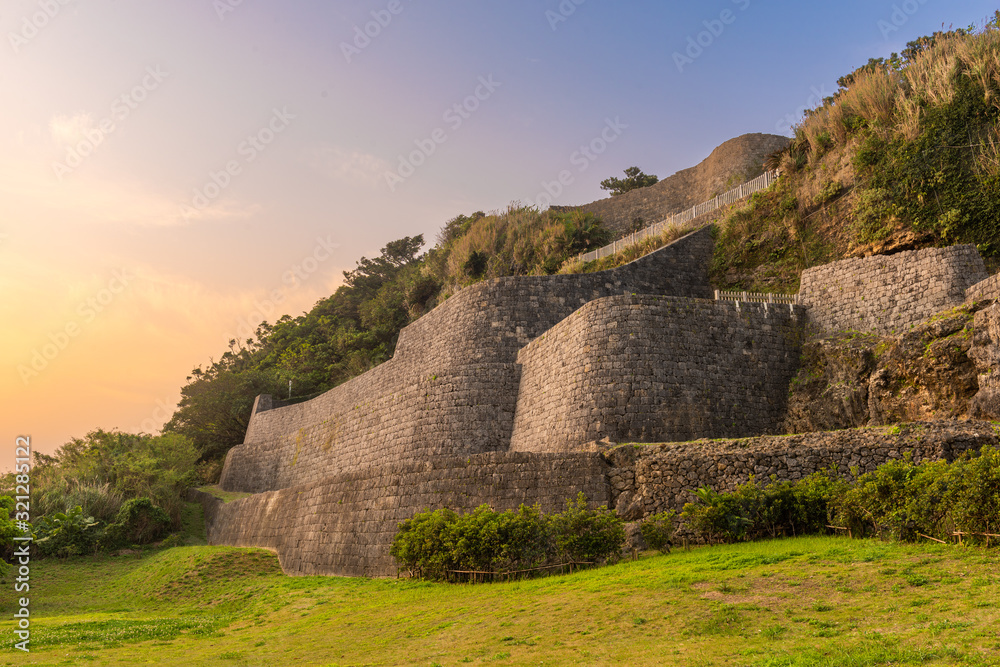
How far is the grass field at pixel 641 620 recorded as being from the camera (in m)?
5.91

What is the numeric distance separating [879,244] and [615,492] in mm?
10513

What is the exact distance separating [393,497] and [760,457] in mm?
7458

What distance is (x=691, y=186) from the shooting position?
119 feet

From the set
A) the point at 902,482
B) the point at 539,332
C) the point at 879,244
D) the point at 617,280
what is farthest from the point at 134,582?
the point at 879,244

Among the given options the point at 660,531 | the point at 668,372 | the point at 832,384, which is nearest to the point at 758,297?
the point at 832,384

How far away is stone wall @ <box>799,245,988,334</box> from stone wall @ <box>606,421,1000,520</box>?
17.8ft

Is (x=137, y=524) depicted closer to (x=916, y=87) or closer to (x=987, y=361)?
(x=987, y=361)

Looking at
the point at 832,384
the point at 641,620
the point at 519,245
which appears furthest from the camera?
Result: the point at 519,245

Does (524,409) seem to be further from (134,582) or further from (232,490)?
(232,490)

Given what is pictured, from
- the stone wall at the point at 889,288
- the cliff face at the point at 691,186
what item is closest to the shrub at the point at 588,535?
the stone wall at the point at 889,288

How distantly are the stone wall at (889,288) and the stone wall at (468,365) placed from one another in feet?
19.4

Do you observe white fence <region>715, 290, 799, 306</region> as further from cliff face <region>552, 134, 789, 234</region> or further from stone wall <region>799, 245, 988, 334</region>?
cliff face <region>552, 134, 789, 234</region>

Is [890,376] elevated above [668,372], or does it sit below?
below

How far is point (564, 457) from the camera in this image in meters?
13.2
